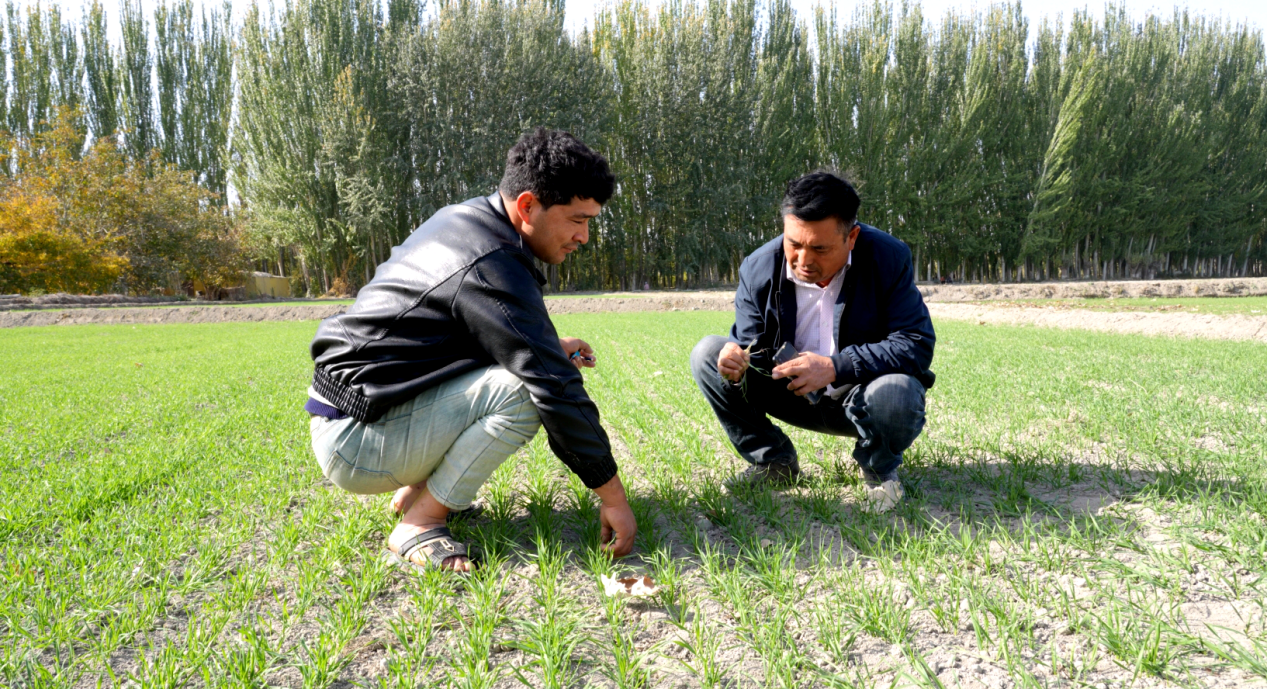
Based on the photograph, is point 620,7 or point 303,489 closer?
point 303,489

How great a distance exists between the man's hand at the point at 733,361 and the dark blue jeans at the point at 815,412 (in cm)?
14

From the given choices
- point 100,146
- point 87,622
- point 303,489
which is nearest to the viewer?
point 87,622

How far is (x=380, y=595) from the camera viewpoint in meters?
2.22

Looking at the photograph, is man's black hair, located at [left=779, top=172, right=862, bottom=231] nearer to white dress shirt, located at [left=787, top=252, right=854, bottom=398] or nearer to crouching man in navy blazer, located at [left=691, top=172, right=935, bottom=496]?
crouching man in navy blazer, located at [left=691, top=172, right=935, bottom=496]

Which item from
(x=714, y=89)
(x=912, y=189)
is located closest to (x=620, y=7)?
(x=714, y=89)

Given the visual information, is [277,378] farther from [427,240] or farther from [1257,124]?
[1257,124]

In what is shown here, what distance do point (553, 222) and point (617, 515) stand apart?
1.04 metres

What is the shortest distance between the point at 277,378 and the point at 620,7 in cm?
3094

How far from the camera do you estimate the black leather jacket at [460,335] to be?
2170 mm

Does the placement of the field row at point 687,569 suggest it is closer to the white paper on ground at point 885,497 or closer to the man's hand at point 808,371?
the white paper on ground at point 885,497

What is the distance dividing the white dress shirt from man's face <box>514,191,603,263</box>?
1133mm

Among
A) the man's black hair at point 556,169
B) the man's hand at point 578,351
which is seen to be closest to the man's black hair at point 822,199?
the man's black hair at point 556,169

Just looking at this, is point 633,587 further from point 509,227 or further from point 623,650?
point 509,227

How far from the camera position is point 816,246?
9.14ft
